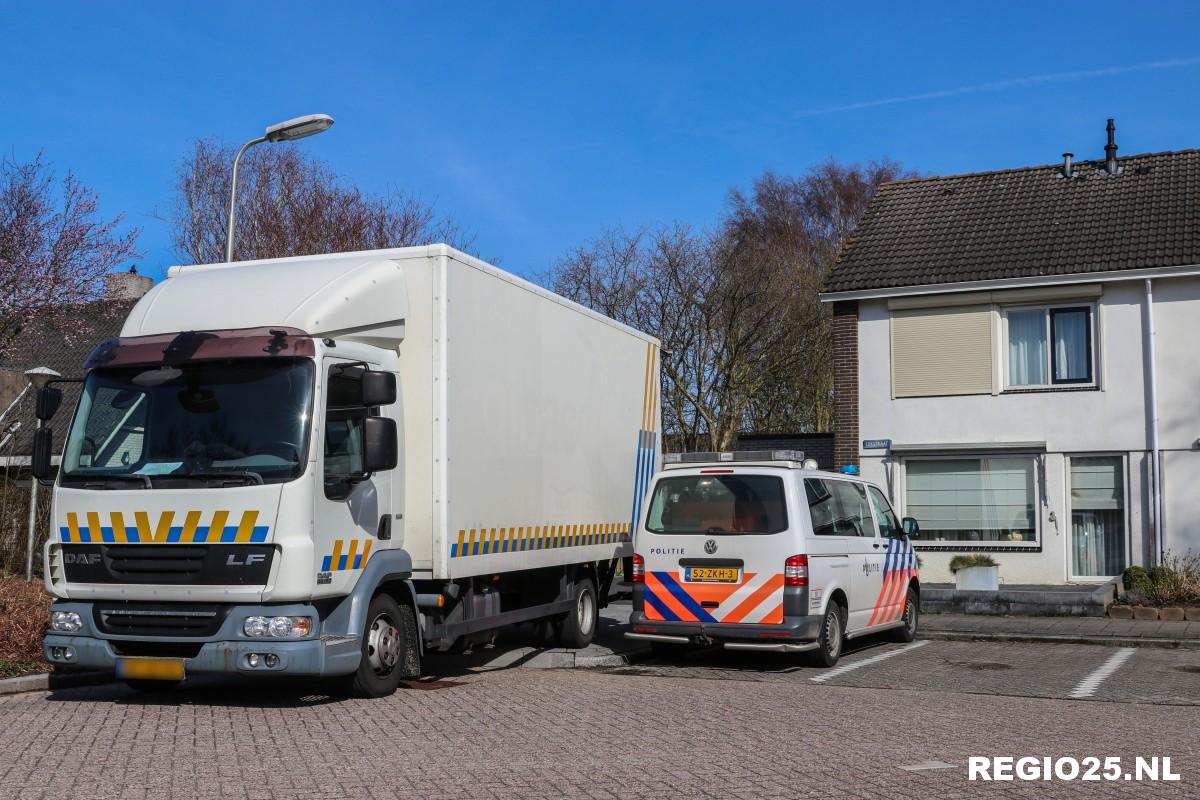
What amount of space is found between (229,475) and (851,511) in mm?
6664

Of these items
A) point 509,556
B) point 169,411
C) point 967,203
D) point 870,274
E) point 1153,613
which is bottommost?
point 1153,613

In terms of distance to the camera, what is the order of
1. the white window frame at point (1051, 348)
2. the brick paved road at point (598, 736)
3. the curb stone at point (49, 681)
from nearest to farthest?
the brick paved road at point (598, 736) < the curb stone at point (49, 681) < the white window frame at point (1051, 348)

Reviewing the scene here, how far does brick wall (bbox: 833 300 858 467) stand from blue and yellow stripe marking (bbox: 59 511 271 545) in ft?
44.5

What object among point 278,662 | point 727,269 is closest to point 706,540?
point 278,662

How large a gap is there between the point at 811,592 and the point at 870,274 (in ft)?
34.1

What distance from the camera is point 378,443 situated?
8836mm

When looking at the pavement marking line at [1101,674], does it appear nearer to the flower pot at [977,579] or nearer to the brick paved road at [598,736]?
the brick paved road at [598,736]

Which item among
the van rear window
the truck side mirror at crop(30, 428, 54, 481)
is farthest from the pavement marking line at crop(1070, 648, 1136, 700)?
the truck side mirror at crop(30, 428, 54, 481)

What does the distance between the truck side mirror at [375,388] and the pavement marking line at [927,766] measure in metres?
4.31

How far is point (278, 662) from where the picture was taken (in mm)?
8414

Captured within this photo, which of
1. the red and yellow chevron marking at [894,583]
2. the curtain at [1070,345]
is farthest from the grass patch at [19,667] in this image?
the curtain at [1070,345]

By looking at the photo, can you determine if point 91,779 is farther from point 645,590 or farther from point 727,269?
point 727,269

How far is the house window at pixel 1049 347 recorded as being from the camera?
63.4ft

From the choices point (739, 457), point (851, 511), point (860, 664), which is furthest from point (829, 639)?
point (739, 457)
